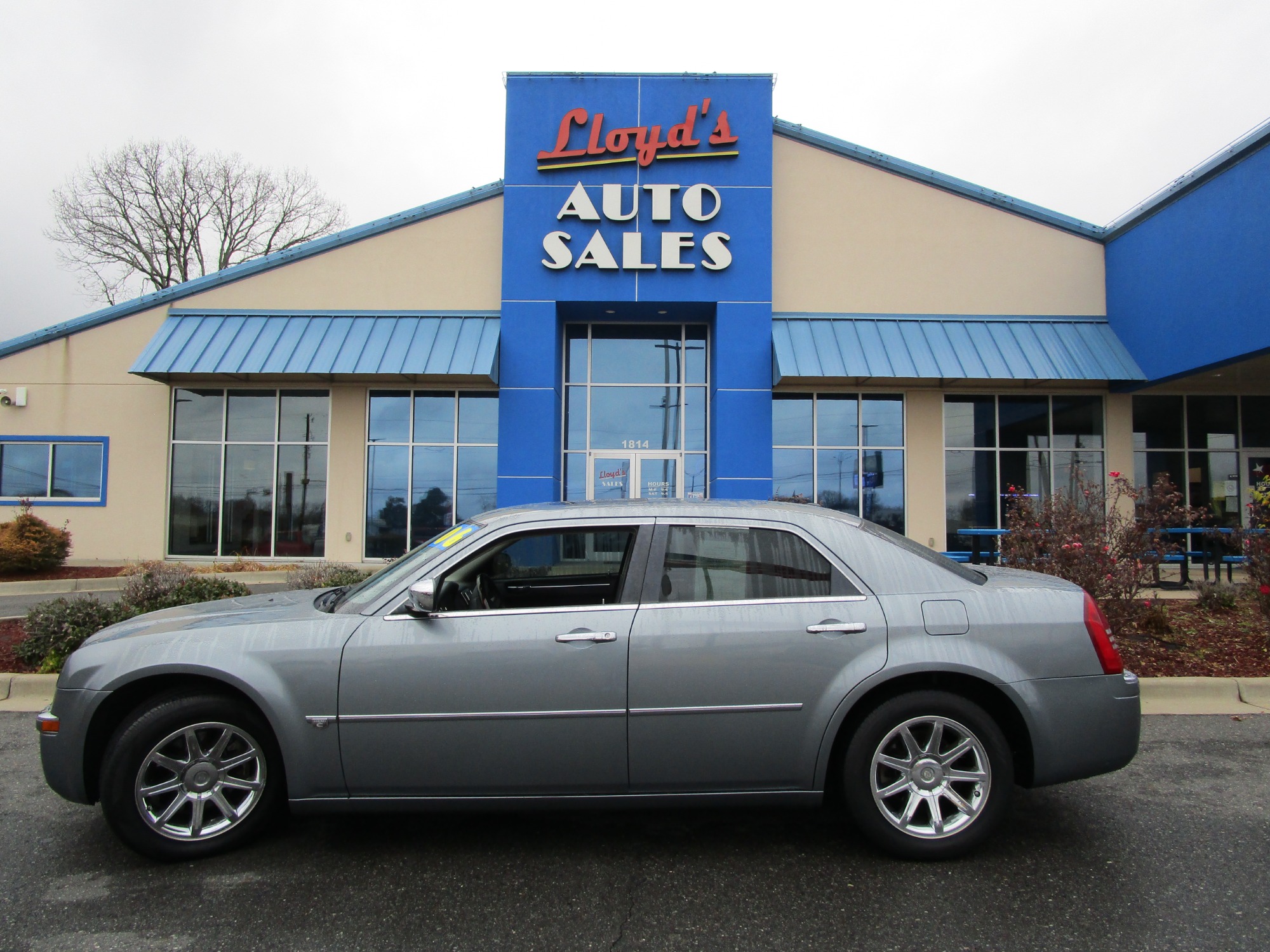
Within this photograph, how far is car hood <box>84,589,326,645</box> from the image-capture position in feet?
11.4

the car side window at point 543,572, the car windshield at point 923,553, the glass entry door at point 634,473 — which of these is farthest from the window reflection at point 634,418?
the car windshield at point 923,553

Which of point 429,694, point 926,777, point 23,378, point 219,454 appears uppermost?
point 23,378

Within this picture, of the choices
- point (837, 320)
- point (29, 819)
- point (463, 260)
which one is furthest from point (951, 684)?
point (463, 260)

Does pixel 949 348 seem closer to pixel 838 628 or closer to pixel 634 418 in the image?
pixel 634 418

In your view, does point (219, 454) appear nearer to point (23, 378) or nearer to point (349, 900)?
point (23, 378)

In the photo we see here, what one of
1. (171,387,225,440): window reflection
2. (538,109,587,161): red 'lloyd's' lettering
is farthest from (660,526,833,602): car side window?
(171,387,225,440): window reflection

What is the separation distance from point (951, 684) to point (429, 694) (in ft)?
7.69

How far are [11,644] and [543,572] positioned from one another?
6.42 metres

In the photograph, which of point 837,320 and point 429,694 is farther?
point 837,320

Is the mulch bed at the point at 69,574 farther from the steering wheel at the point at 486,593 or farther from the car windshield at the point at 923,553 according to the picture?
the car windshield at the point at 923,553

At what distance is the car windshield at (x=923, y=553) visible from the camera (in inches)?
142

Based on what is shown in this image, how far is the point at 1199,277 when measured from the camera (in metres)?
12.2

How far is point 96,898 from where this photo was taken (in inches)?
119

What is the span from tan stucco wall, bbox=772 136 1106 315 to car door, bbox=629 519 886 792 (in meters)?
12.1
